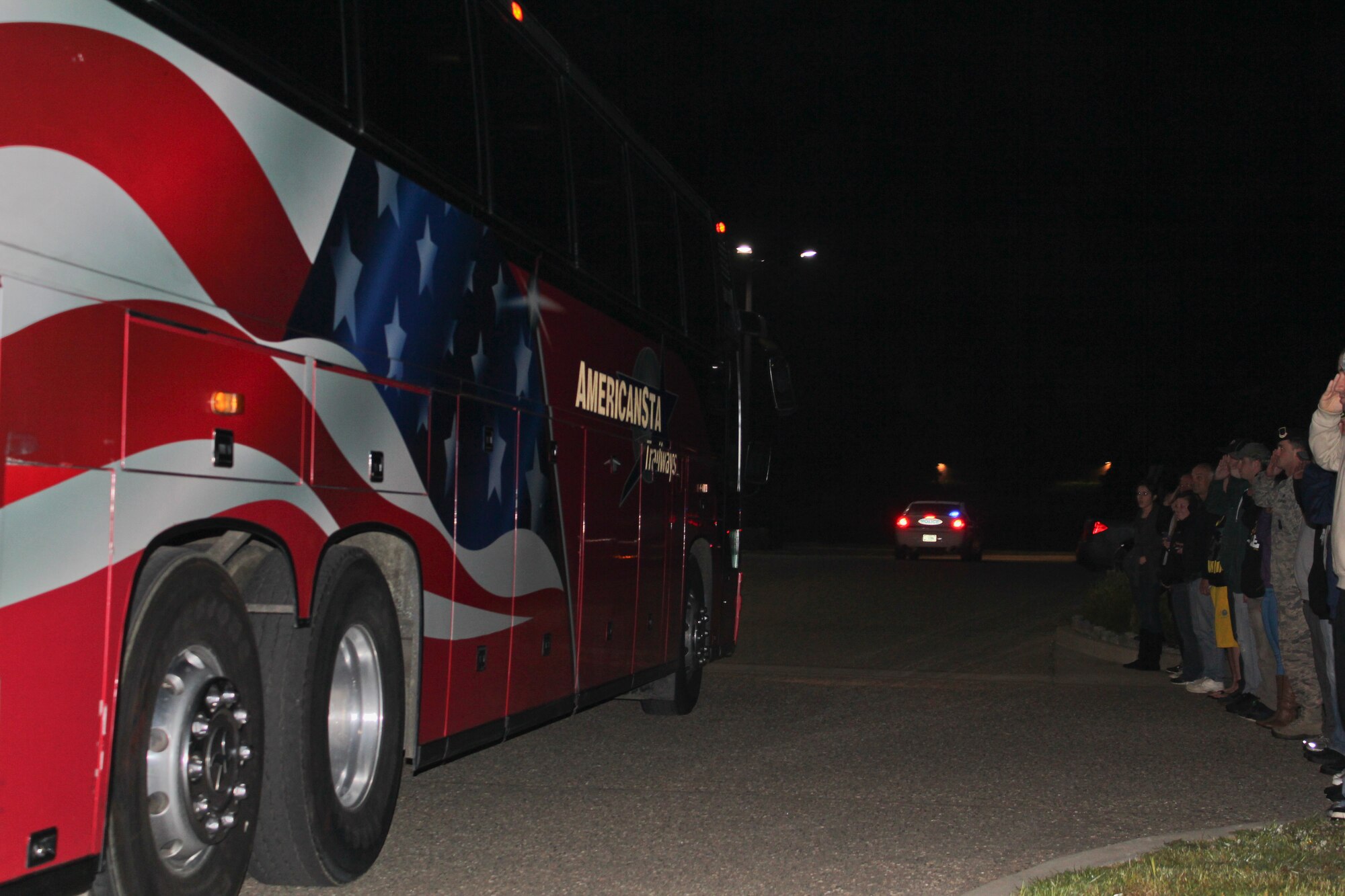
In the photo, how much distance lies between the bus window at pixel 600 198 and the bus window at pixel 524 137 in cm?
31

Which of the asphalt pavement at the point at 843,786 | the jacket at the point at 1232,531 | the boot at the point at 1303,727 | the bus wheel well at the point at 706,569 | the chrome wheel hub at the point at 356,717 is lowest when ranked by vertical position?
the asphalt pavement at the point at 843,786

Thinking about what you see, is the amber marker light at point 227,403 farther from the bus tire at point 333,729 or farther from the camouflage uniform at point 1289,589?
the camouflage uniform at point 1289,589

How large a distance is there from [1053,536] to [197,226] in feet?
184

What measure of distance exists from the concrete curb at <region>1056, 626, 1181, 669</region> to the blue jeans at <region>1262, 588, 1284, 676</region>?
362cm

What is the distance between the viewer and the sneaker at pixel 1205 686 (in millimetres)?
12102

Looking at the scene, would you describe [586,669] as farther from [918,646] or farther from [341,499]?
[918,646]

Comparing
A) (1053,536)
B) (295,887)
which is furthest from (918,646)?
(1053,536)

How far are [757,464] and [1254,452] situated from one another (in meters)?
4.04

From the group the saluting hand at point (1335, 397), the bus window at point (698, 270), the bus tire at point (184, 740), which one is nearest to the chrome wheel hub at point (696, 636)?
the bus window at point (698, 270)

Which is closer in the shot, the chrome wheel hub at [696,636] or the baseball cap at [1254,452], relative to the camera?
the baseball cap at [1254,452]

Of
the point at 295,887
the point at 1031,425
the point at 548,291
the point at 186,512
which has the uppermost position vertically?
the point at 1031,425

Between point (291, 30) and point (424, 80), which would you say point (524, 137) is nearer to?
point (424, 80)

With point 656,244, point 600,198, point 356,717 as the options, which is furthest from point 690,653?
point 356,717

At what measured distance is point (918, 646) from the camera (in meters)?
16.0
